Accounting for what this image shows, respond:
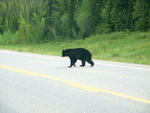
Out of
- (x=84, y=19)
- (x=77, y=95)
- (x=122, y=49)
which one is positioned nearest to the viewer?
(x=77, y=95)

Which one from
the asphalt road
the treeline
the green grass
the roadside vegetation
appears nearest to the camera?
the asphalt road

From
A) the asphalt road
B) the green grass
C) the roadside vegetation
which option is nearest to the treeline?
the roadside vegetation

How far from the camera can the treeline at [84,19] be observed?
138 ft

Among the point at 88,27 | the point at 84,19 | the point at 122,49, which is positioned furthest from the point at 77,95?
the point at 84,19

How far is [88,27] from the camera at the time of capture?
A: 171ft

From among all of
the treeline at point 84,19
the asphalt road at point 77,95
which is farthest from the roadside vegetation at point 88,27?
the asphalt road at point 77,95

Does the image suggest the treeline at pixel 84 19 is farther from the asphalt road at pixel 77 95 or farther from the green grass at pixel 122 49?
the asphalt road at pixel 77 95

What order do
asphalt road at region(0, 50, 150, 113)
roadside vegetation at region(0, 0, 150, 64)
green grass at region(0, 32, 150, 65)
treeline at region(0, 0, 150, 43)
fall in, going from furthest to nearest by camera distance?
treeline at region(0, 0, 150, 43)
roadside vegetation at region(0, 0, 150, 64)
green grass at region(0, 32, 150, 65)
asphalt road at region(0, 50, 150, 113)

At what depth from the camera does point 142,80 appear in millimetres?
8477

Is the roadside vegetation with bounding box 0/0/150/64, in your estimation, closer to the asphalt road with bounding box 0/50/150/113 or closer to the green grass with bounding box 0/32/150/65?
the green grass with bounding box 0/32/150/65

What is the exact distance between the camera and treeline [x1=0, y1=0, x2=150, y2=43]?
42013mm

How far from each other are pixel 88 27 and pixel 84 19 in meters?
1.65

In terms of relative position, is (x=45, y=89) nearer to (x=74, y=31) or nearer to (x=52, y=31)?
(x=74, y=31)

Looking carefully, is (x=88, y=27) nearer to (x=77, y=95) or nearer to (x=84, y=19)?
(x=84, y=19)
